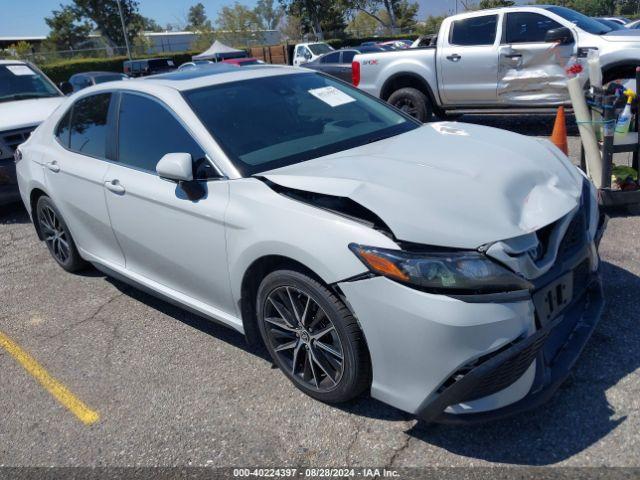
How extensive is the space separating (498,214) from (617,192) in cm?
309

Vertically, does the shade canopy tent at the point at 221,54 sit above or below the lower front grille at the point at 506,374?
below

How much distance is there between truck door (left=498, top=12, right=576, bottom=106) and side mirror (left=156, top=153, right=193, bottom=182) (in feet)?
22.8

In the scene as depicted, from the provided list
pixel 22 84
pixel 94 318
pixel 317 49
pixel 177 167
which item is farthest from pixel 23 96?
pixel 317 49

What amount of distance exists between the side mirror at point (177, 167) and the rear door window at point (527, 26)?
716 centimetres

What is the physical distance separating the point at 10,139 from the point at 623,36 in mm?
7909

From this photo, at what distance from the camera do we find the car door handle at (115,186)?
12.7 ft

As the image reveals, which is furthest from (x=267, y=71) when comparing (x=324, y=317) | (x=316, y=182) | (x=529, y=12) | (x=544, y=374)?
(x=529, y=12)

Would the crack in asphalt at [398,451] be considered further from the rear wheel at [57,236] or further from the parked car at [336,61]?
the parked car at [336,61]

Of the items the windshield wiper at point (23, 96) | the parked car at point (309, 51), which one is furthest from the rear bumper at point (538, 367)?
the parked car at point (309, 51)

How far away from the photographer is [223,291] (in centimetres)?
334

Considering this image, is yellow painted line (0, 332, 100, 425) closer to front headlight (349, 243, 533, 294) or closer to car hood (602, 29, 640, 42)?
front headlight (349, 243, 533, 294)

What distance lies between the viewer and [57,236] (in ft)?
16.8

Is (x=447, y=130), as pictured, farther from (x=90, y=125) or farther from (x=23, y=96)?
(x=23, y=96)

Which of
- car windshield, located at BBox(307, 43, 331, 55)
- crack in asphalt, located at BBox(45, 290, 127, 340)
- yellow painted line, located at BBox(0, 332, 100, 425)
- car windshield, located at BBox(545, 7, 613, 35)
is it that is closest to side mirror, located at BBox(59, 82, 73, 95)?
crack in asphalt, located at BBox(45, 290, 127, 340)
